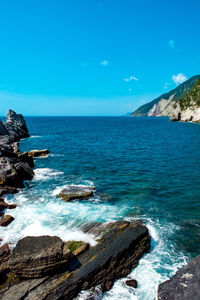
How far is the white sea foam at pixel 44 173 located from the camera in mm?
32219

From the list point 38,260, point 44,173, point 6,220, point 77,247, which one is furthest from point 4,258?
point 44,173

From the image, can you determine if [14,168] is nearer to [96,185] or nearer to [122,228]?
[96,185]

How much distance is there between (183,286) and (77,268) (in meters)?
6.03

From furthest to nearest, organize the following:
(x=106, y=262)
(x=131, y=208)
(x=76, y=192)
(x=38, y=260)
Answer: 1. (x=76, y=192)
2. (x=131, y=208)
3. (x=106, y=262)
4. (x=38, y=260)

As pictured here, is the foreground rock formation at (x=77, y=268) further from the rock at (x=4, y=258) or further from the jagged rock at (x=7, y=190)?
the jagged rock at (x=7, y=190)

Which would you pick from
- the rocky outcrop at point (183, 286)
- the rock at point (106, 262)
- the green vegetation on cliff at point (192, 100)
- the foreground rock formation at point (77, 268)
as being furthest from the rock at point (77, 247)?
the green vegetation on cliff at point (192, 100)

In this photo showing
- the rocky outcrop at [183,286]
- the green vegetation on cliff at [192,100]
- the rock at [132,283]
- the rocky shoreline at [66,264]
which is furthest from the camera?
the green vegetation on cliff at [192,100]

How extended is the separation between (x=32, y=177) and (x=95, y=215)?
55.3ft

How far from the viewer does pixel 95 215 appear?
19250 millimetres

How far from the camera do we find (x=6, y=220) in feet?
58.9

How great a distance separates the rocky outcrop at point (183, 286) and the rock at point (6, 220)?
47.4 feet

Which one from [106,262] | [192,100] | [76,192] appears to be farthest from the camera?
[192,100]

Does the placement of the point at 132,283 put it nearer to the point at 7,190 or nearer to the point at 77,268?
the point at 77,268

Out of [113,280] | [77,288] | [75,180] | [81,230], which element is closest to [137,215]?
[81,230]
